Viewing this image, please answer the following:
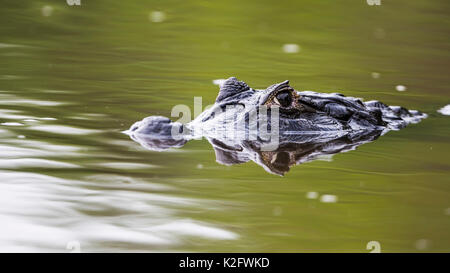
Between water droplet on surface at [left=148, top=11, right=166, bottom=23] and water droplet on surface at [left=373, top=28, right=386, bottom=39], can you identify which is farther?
water droplet on surface at [left=148, top=11, right=166, bottom=23]

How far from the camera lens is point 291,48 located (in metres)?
16.3

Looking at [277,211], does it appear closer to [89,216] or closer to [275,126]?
[89,216]

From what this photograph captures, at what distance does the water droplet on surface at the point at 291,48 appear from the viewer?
52.6 ft

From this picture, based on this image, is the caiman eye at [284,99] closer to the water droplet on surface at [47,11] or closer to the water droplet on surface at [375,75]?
the water droplet on surface at [375,75]

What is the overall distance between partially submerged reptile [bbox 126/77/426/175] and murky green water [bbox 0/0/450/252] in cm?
24

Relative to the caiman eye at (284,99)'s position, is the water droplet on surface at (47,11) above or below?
above

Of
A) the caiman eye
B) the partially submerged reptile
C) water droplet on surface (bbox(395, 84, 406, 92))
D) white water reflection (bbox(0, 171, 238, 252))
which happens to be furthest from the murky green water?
the caiman eye

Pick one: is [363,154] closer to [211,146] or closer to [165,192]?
[211,146]

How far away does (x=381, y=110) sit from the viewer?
32.6 feet

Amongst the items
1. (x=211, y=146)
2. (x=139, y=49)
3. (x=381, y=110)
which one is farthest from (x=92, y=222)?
(x=139, y=49)

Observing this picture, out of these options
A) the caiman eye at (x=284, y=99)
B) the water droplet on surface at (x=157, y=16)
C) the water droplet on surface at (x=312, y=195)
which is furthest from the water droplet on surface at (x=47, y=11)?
the water droplet on surface at (x=312, y=195)

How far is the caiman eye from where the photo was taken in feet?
26.8

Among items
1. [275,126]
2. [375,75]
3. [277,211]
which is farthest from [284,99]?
[375,75]

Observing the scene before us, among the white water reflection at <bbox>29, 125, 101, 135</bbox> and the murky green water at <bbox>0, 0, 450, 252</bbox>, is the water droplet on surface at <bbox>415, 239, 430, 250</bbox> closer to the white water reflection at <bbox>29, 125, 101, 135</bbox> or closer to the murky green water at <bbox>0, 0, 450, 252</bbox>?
the murky green water at <bbox>0, 0, 450, 252</bbox>
